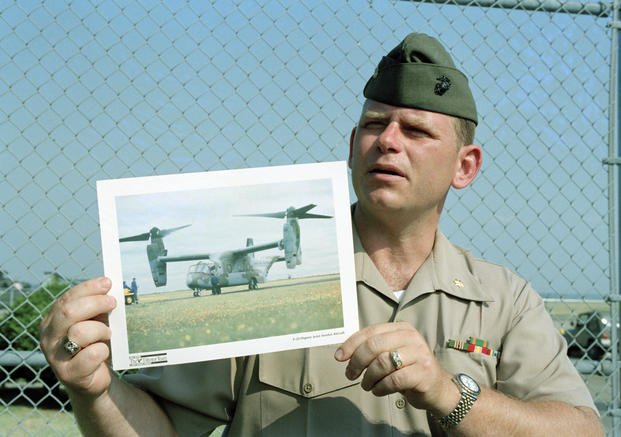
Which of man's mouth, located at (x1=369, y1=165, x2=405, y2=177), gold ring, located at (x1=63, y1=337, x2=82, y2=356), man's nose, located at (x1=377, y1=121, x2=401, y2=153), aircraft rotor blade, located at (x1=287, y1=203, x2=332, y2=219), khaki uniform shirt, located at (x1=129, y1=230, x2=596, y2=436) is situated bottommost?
khaki uniform shirt, located at (x1=129, y1=230, x2=596, y2=436)

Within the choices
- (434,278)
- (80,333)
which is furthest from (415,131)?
(80,333)

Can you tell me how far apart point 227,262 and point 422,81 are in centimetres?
91

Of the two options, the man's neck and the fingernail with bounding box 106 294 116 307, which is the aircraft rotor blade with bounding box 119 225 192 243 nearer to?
the fingernail with bounding box 106 294 116 307

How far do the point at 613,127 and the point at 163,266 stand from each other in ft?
7.85

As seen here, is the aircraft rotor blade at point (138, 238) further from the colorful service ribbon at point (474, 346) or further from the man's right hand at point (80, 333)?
the colorful service ribbon at point (474, 346)

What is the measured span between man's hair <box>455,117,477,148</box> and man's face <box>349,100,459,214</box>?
30 millimetres

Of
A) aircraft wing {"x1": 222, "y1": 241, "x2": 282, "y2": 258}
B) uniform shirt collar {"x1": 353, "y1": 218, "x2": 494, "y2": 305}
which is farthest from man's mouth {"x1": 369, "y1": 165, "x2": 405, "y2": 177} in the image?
aircraft wing {"x1": 222, "y1": 241, "x2": 282, "y2": 258}

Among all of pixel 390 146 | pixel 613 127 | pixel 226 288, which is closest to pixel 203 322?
pixel 226 288

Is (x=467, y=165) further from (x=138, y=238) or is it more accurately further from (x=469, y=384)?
(x=138, y=238)

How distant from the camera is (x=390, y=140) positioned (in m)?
1.97

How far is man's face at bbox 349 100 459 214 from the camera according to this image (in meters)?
1.96

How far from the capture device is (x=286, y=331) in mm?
1593

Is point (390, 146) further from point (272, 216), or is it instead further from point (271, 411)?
point (271, 411)

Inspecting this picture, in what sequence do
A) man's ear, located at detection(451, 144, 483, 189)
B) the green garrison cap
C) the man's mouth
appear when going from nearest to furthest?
the man's mouth < the green garrison cap < man's ear, located at detection(451, 144, 483, 189)
